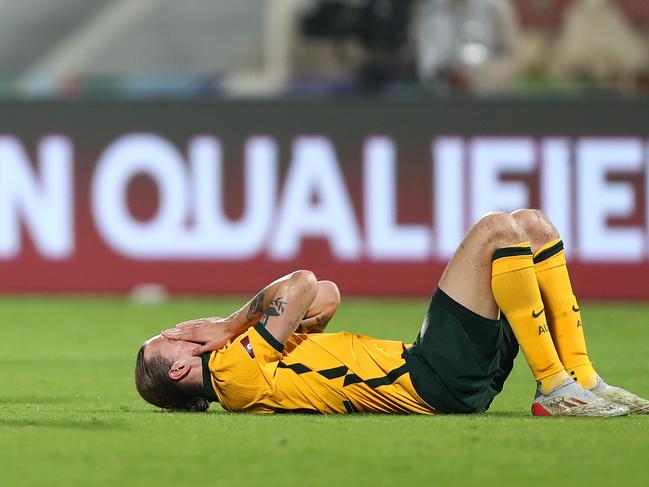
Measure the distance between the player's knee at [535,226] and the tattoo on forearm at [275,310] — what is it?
1.16 m

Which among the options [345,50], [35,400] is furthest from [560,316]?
[345,50]

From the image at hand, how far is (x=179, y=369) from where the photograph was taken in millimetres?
6668

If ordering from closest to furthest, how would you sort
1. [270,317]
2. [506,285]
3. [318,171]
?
[506,285] < [270,317] < [318,171]

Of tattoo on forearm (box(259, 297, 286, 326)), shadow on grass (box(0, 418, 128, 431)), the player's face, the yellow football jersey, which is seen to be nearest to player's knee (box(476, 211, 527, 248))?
the yellow football jersey

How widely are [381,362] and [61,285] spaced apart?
8018 mm

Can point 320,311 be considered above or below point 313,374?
above

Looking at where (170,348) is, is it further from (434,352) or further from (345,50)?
(345,50)

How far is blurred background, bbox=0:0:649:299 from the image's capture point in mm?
13391

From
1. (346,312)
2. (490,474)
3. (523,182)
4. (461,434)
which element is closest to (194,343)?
(461,434)

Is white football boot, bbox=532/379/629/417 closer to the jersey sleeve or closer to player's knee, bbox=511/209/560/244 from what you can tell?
player's knee, bbox=511/209/560/244

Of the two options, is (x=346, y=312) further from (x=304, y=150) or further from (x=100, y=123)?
(x=100, y=123)

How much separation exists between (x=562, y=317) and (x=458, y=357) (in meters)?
0.58

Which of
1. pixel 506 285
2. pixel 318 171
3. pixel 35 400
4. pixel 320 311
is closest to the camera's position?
pixel 506 285

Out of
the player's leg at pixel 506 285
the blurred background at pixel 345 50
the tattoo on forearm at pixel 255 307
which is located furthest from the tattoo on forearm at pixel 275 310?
the blurred background at pixel 345 50
